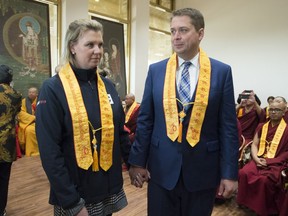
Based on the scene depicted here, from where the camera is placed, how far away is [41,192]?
323 centimetres

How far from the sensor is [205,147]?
141 cm

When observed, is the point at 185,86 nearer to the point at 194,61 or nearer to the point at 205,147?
the point at 194,61

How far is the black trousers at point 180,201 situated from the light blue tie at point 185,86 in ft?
1.41

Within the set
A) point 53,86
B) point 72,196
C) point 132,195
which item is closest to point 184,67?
point 53,86

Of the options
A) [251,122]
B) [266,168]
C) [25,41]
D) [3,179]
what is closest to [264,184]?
[266,168]

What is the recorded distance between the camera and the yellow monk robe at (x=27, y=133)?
16.9ft

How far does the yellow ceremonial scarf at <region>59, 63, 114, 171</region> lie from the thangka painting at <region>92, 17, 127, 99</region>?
5493 mm

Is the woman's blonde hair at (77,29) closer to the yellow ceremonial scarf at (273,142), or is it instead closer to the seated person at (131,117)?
the yellow ceremonial scarf at (273,142)

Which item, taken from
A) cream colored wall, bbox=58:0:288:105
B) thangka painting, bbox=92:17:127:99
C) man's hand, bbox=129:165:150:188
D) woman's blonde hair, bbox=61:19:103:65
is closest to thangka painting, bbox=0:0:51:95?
thangka painting, bbox=92:17:127:99

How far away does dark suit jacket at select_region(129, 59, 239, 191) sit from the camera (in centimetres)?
140

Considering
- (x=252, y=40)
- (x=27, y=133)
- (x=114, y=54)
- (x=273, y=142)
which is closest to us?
(x=273, y=142)

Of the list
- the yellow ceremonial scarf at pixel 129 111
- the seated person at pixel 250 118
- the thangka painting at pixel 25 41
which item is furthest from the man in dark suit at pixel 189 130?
the thangka painting at pixel 25 41

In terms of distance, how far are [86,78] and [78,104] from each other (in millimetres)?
173

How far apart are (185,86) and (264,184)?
191 centimetres
